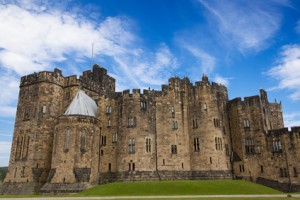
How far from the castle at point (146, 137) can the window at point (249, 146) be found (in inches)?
7.2

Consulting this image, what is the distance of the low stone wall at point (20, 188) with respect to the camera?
46844 mm

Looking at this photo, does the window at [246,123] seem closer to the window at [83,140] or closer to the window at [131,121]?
the window at [131,121]

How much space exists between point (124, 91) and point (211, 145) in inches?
765

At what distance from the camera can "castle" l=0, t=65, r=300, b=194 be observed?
47.2 metres

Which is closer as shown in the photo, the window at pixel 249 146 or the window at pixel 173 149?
the window at pixel 173 149

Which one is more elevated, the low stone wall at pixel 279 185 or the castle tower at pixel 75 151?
the castle tower at pixel 75 151

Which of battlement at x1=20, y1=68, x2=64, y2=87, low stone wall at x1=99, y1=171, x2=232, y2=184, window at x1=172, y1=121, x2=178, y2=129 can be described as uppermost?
battlement at x1=20, y1=68, x2=64, y2=87

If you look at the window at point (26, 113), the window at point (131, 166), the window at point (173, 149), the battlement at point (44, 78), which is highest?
the battlement at point (44, 78)

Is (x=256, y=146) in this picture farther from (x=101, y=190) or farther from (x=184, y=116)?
(x=101, y=190)

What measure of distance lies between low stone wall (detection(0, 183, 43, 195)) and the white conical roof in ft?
45.7

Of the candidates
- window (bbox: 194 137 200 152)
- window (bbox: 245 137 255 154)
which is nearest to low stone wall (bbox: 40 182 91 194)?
window (bbox: 194 137 200 152)

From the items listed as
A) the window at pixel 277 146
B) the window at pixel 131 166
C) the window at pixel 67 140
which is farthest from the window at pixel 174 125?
the window at pixel 67 140

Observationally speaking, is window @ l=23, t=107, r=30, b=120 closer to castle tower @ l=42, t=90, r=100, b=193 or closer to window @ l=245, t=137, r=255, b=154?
castle tower @ l=42, t=90, r=100, b=193

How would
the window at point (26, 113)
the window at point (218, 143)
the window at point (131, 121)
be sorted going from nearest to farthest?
the window at point (218, 143)
the window at point (131, 121)
the window at point (26, 113)
